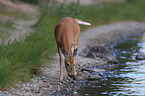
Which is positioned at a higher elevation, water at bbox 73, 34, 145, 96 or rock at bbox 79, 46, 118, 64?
rock at bbox 79, 46, 118, 64

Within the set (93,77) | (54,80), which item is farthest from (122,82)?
(54,80)

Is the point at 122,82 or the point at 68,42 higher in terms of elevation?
the point at 68,42

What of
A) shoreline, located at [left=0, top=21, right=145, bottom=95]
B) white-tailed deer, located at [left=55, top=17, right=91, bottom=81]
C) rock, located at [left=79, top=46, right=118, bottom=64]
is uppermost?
white-tailed deer, located at [left=55, top=17, right=91, bottom=81]

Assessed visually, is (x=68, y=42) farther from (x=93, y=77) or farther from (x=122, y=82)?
(x=122, y=82)

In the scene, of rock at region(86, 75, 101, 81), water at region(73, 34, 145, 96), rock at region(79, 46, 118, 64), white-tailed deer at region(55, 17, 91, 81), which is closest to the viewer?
water at region(73, 34, 145, 96)

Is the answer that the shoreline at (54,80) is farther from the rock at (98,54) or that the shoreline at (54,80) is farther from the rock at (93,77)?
the rock at (98,54)

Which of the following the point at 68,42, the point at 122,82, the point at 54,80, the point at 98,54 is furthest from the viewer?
the point at 98,54

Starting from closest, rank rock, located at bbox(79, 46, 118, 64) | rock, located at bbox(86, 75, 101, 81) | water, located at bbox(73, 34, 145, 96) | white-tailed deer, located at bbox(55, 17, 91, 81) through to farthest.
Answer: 1. water, located at bbox(73, 34, 145, 96)
2. white-tailed deer, located at bbox(55, 17, 91, 81)
3. rock, located at bbox(86, 75, 101, 81)
4. rock, located at bbox(79, 46, 118, 64)

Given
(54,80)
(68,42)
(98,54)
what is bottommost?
(54,80)

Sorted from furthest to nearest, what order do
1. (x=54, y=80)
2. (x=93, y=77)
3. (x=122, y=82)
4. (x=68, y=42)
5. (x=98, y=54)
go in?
(x=98, y=54)
(x=93, y=77)
(x=54, y=80)
(x=122, y=82)
(x=68, y=42)

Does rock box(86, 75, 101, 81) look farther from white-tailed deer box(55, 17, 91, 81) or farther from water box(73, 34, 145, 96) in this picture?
white-tailed deer box(55, 17, 91, 81)

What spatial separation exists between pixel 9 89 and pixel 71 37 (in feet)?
6.62

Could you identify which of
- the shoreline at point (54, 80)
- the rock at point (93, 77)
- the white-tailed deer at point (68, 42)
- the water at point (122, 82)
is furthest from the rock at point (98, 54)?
the white-tailed deer at point (68, 42)

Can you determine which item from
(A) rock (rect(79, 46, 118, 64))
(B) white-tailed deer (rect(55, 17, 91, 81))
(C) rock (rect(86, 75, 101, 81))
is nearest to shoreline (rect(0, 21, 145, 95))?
(C) rock (rect(86, 75, 101, 81))
